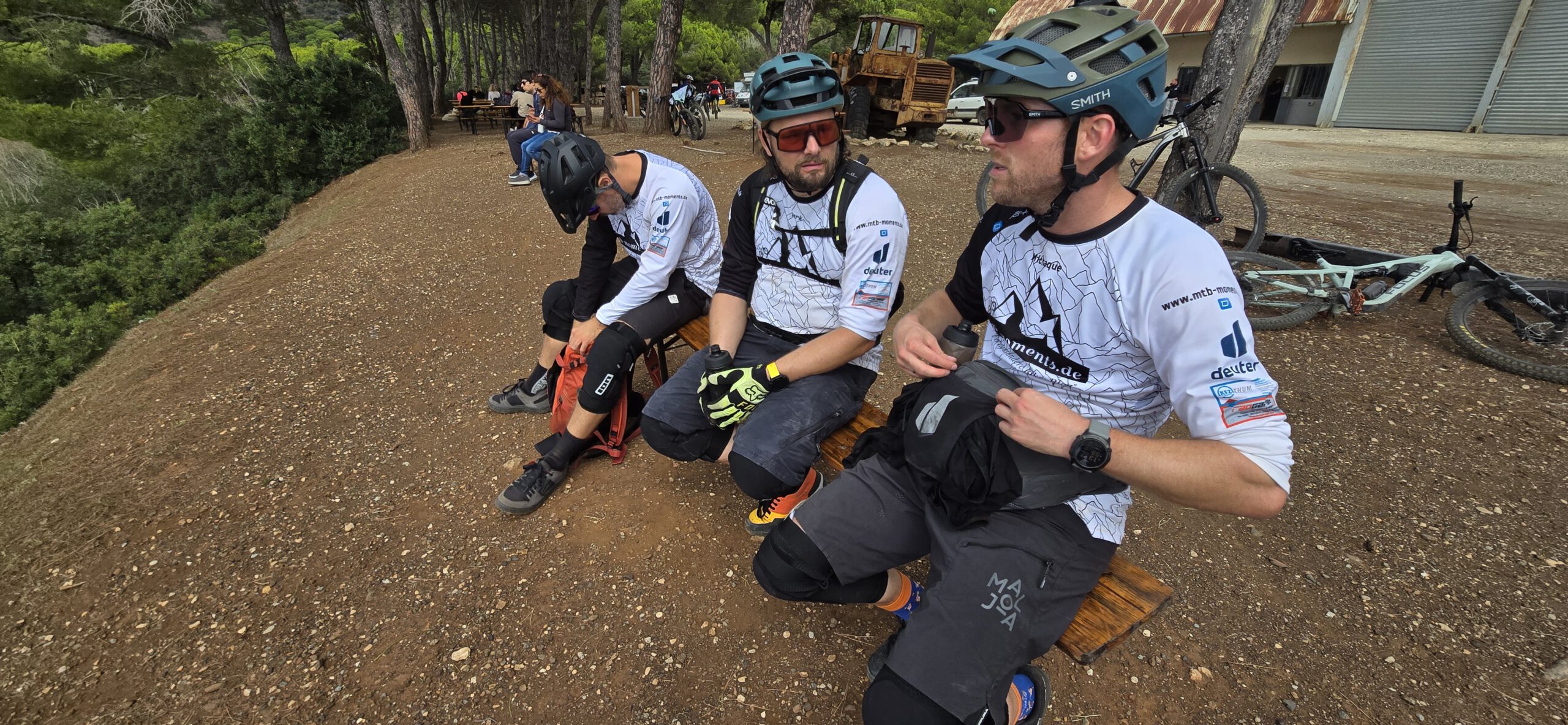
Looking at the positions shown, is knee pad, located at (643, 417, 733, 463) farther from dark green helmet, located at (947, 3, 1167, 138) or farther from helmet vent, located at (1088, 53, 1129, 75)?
helmet vent, located at (1088, 53, 1129, 75)

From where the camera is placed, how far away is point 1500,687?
2396 millimetres

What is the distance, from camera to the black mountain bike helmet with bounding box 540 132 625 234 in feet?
10.3

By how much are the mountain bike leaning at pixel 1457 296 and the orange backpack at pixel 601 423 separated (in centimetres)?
472

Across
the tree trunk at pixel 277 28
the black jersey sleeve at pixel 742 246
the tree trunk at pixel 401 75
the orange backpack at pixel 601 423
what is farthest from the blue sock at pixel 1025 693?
the tree trunk at pixel 277 28

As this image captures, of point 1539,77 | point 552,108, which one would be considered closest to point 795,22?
point 552,108

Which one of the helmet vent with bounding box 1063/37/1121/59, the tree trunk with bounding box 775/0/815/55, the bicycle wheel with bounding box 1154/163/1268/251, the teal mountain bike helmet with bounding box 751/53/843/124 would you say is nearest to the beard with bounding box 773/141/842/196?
the teal mountain bike helmet with bounding box 751/53/843/124

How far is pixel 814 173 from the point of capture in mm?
2619

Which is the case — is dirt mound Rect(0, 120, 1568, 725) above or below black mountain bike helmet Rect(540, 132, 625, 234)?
below

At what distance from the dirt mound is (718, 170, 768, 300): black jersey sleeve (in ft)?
3.66

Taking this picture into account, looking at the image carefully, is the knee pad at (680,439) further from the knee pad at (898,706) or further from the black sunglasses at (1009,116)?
the black sunglasses at (1009,116)

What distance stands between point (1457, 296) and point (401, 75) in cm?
1664

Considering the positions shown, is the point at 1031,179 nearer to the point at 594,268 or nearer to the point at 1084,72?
the point at 1084,72

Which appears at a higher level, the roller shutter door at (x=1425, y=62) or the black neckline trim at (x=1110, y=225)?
the roller shutter door at (x=1425, y=62)

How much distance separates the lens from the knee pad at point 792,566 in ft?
6.84
